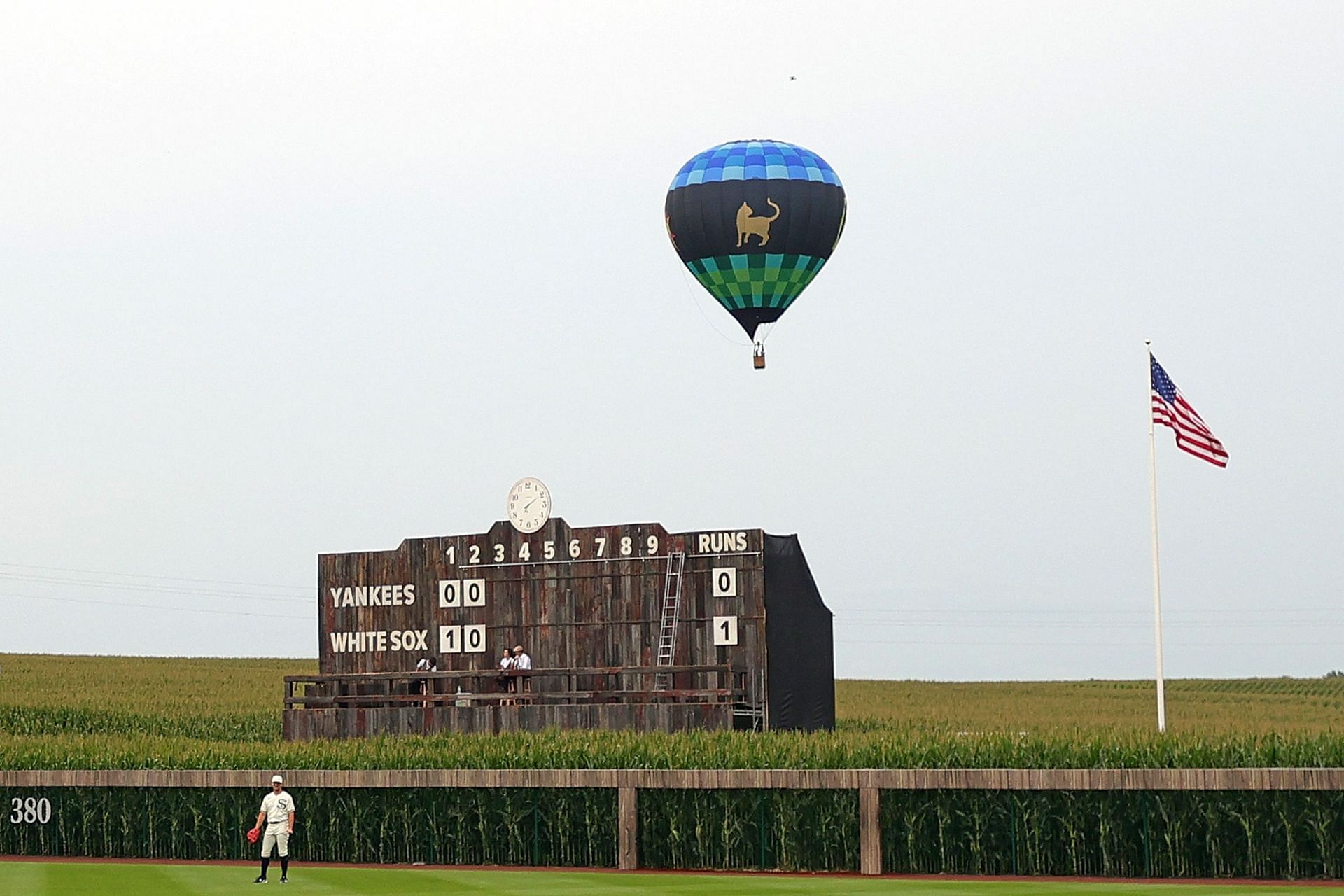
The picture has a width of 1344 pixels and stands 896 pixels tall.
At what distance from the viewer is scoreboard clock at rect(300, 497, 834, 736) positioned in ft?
142

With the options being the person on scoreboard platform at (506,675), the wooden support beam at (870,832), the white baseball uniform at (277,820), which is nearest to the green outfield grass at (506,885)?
the white baseball uniform at (277,820)

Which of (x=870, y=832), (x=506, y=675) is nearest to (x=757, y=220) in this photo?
(x=506, y=675)

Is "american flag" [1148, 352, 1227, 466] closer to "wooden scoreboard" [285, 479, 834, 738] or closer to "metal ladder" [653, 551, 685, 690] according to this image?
"wooden scoreboard" [285, 479, 834, 738]

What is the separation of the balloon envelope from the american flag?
12011 mm

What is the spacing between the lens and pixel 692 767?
3266cm

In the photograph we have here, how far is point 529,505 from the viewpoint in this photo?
46500mm

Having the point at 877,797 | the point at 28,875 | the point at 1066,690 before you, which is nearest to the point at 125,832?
the point at 28,875

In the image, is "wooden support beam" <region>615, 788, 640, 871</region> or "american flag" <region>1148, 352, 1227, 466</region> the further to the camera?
"american flag" <region>1148, 352, 1227, 466</region>

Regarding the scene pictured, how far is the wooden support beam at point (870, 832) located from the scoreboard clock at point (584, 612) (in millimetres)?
12334

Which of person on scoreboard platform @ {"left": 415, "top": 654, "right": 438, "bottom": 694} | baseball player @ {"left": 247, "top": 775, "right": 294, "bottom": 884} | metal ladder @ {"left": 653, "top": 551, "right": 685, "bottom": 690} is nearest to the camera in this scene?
baseball player @ {"left": 247, "top": 775, "right": 294, "bottom": 884}

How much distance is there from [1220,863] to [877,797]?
5.10 meters

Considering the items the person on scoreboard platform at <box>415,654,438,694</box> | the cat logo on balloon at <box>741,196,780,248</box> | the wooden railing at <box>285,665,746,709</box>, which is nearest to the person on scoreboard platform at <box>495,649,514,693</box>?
the wooden railing at <box>285,665,746,709</box>

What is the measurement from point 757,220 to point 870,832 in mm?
23568

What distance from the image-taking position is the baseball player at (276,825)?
95.1ft
